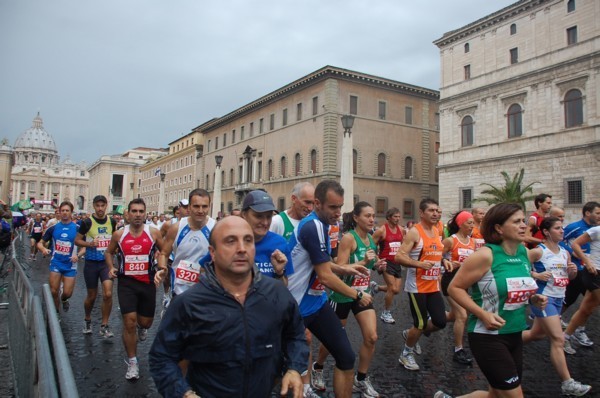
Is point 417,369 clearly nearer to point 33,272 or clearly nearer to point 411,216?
point 33,272

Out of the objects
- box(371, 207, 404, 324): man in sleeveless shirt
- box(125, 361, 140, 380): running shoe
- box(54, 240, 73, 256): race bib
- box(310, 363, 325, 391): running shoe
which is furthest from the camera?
box(371, 207, 404, 324): man in sleeveless shirt

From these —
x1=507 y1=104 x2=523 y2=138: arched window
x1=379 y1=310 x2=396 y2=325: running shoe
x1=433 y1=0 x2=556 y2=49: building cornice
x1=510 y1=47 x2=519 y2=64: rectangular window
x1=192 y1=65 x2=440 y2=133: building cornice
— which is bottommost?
x1=379 y1=310 x2=396 y2=325: running shoe

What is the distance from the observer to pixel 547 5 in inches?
1225

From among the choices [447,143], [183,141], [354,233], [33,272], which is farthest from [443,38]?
[183,141]

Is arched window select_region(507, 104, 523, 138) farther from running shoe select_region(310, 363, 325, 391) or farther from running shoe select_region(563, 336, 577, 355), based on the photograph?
running shoe select_region(310, 363, 325, 391)

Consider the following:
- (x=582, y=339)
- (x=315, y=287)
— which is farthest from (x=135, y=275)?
(x=582, y=339)

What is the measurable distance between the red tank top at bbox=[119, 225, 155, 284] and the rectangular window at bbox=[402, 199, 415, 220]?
39.3 meters

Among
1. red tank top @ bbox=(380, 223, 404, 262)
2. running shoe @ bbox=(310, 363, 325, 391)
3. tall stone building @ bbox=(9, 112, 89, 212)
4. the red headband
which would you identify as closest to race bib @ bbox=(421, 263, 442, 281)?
the red headband

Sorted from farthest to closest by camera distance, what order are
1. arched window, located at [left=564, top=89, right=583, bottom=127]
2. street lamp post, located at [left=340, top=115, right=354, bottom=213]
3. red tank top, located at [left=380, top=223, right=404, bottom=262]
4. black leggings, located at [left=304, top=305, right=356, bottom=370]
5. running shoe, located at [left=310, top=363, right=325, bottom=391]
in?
1. arched window, located at [left=564, top=89, right=583, bottom=127]
2. street lamp post, located at [left=340, top=115, right=354, bottom=213]
3. red tank top, located at [left=380, top=223, right=404, bottom=262]
4. running shoe, located at [left=310, top=363, right=325, bottom=391]
5. black leggings, located at [left=304, top=305, right=356, bottom=370]

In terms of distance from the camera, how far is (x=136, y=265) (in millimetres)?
5695

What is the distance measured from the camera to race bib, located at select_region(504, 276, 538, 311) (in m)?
3.55

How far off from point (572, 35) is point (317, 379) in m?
32.4

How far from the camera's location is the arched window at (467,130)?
36.1 m

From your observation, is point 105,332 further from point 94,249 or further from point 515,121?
point 515,121
